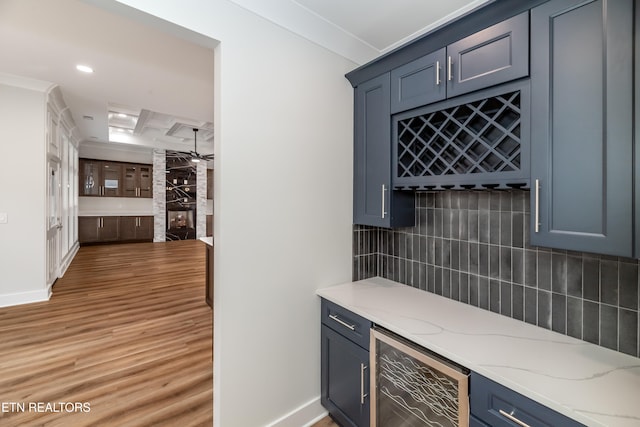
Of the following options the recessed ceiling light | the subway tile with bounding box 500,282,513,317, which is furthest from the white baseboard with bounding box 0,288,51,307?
the subway tile with bounding box 500,282,513,317

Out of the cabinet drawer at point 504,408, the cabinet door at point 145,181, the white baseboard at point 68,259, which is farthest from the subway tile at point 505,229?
the cabinet door at point 145,181

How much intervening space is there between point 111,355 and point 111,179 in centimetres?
741

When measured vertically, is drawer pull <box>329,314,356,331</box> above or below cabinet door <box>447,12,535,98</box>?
below

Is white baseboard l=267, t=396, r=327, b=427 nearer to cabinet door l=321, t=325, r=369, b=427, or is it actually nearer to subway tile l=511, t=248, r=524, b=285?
cabinet door l=321, t=325, r=369, b=427

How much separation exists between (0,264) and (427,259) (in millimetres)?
5291

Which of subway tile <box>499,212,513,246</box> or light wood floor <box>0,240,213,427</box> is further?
light wood floor <box>0,240,213,427</box>

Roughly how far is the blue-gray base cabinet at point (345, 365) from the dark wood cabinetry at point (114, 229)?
28.7 feet

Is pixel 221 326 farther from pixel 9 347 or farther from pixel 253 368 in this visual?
pixel 9 347

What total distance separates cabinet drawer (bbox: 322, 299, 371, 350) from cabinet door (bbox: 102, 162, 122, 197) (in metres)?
8.91

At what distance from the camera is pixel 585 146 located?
3.69 ft

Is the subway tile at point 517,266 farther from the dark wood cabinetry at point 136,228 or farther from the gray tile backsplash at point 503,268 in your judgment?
the dark wood cabinetry at point 136,228

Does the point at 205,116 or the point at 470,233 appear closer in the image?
the point at 470,233

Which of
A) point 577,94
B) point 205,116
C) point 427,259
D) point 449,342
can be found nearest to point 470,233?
point 427,259

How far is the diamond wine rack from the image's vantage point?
1.37m
